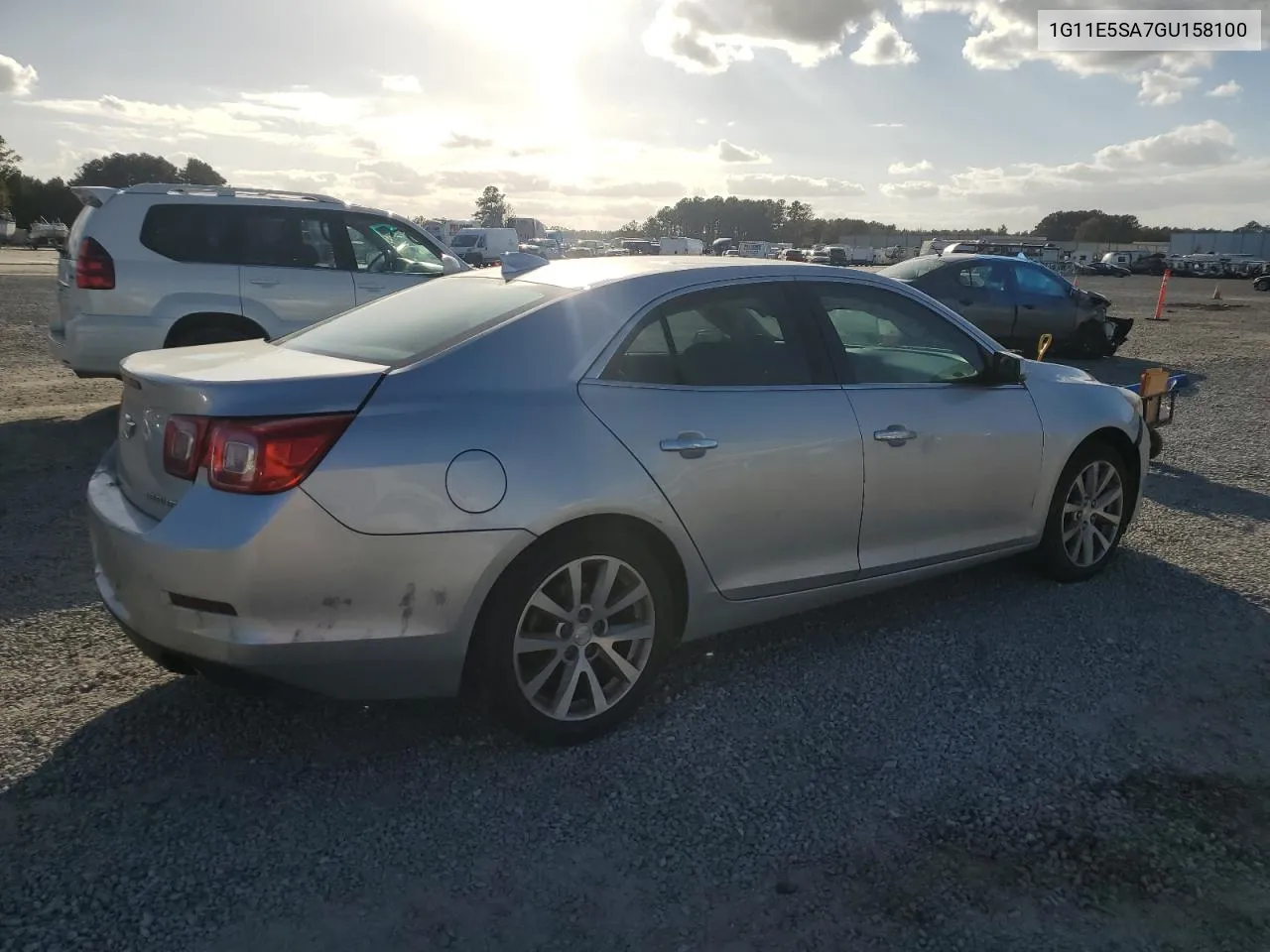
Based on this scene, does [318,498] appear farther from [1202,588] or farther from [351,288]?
[351,288]

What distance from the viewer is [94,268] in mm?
7547

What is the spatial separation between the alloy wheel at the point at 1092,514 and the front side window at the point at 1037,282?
9832 mm

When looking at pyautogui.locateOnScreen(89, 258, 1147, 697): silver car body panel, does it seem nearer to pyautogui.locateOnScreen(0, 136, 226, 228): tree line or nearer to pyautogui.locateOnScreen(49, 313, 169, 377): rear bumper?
pyautogui.locateOnScreen(49, 313, 169, 377): rear bumper

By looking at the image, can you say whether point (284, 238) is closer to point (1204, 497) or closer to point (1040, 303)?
point (1204, 497)

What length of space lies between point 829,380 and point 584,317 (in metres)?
1.11

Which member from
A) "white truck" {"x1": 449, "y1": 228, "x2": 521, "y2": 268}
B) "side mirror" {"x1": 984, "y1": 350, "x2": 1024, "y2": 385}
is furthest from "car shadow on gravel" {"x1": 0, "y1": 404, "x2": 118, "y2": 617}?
"white truck" {"x1": 449, "y1": 228, "x2": 521, "y2": 268}

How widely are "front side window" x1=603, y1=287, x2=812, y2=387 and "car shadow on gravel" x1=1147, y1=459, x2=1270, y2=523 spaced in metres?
4.06

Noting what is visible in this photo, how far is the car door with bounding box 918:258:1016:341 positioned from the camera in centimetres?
1330

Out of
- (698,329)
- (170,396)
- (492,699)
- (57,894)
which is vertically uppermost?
(698,329)


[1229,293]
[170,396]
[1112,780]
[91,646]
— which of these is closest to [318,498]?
[170,396]

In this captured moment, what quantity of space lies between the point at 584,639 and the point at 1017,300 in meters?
12.5

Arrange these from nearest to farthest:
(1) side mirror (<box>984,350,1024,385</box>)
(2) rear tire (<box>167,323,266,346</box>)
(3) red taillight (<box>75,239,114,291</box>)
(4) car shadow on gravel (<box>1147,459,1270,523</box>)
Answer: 1. (1) side mirror (<box>984,350,1024,385</box>)
2. (4) car shadow on gravel (<box>1147,459,1270,523</box>)
3. (3) red taillight (<box>75,239,114,291</box>)
4. (2) rear tire (<box>167,323,266,346</box>)

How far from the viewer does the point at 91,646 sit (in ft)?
13.4

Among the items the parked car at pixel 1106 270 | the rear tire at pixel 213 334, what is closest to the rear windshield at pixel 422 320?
the rear tire at pixel 213 334
